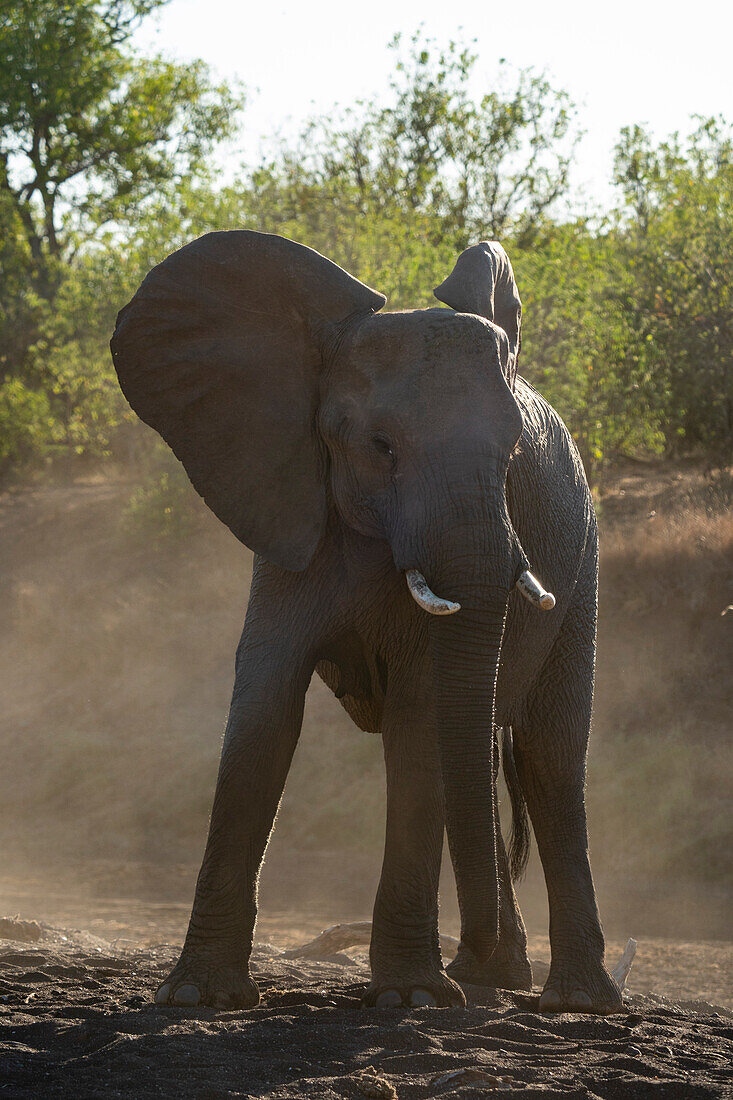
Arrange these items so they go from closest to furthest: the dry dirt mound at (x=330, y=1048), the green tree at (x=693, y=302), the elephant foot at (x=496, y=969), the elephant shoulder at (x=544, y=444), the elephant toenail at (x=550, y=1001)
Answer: the dry dirt mound at (x=330, y=1048), the elephant shoulder at (x=544, y=444), the elephant toenail at (x=550, y=1001), the elephant foot at (x=496, y=969), the green tree at (x=693, y=302)

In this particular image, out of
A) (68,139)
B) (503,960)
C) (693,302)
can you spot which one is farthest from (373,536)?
(68,139)

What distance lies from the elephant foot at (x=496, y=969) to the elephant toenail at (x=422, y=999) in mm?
1324

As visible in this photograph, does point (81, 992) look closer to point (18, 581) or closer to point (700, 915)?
point (700, 915)

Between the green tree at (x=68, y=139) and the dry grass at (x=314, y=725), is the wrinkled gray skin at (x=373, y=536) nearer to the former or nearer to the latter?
the dry grass at (x=314, y=725)

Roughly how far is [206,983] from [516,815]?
266 cm

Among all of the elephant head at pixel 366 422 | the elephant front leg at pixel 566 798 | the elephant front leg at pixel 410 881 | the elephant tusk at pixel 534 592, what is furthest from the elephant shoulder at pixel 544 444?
the elephant front leg at pixel 410 881

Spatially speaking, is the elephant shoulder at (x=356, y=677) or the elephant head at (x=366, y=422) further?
the elephant shoulder at (x=356, y=677)

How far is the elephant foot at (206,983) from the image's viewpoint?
199 inches

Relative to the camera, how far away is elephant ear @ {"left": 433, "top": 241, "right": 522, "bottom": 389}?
556 cm

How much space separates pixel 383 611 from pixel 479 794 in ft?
2.92

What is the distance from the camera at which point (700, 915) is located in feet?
35.7

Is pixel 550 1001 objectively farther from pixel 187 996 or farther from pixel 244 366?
pixel 244 366

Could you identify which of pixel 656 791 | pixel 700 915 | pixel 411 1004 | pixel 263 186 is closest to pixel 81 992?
pixel 411 1004

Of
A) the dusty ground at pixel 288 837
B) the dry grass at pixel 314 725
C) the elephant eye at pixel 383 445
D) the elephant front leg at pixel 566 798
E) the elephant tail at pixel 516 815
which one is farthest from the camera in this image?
the dry grass at pixel 314 725
